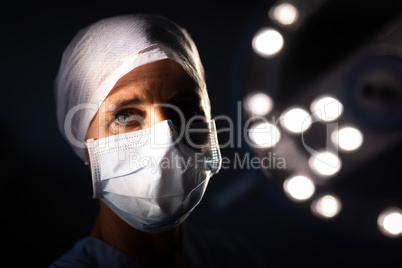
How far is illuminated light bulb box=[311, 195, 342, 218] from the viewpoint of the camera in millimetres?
965

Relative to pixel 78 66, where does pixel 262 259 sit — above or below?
below

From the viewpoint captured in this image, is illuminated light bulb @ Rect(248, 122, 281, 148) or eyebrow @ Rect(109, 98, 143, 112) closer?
eyebrow @ Rect(109, 98, 143, 112)

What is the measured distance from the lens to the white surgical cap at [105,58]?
0.70m

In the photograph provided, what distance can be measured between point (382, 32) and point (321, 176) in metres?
0.49

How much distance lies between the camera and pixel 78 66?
2.44ft

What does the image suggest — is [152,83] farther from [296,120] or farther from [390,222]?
[390,222]

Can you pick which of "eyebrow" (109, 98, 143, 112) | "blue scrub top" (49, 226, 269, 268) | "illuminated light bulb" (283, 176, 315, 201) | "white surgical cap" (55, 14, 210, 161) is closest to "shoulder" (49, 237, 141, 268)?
"blue scrub top" (49, 226, 269, 268)

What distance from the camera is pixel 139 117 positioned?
0.73 metres

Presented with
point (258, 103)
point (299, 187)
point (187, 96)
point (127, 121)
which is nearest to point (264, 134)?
point (258, 103)

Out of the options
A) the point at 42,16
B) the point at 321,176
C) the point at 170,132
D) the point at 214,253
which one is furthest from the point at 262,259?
the point at 42,16

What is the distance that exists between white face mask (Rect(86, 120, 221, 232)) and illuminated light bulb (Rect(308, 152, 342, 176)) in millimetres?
432

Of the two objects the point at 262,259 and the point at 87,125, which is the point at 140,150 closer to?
the point at 87,125

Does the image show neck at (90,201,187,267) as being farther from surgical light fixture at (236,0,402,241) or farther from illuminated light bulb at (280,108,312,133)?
illuminated light bulb at (280,108,312,133)

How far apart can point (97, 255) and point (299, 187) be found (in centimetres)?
59
